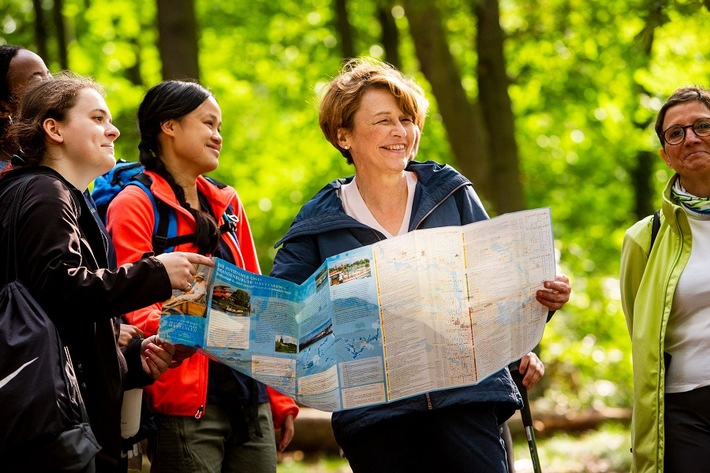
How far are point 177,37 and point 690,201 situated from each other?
6.15 meters

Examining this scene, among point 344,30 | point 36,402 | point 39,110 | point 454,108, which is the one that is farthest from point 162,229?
point 454,108

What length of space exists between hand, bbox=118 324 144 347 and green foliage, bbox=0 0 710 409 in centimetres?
1303

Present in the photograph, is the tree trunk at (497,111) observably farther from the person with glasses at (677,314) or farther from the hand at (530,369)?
the hand at (530,369)

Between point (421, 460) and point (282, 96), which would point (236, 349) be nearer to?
point (421, 460)

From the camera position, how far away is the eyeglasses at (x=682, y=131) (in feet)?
15.3

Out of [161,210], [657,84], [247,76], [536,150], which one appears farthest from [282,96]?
[161,210]

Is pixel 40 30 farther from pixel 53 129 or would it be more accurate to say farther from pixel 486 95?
pixel 53 129

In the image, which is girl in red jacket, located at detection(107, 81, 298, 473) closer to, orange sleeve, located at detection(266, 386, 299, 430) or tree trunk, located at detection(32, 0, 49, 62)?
Answer: orange sleeve, located at detection(266, 386, 299, 430)

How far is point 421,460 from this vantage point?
13.2 feet

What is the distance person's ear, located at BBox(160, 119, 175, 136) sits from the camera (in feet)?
15.6

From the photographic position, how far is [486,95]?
14.2m

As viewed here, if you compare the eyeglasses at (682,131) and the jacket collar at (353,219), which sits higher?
the eyeglasses at (682,131)

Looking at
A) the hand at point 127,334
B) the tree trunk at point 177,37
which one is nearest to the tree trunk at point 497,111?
the tree trunk at point 177,37

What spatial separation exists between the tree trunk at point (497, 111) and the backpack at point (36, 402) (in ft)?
35.4
